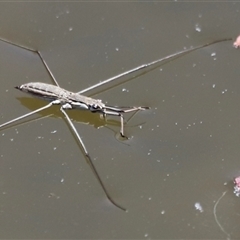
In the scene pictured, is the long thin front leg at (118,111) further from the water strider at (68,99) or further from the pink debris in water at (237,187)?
the pink debris in water at (237,187)

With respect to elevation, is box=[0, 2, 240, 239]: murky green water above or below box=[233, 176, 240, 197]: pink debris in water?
above

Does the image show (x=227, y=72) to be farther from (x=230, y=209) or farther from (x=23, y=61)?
(x=23, y=61)

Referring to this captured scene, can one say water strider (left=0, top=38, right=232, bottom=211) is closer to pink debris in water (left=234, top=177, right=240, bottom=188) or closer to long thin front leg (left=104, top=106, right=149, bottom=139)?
long thin front leg (left=104, top=106, right=149, bottom=139)

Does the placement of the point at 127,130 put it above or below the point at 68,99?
below

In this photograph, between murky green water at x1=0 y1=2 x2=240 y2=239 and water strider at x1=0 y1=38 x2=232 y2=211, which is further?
water strider at x1=0 y1=38 x2=232 y2=211

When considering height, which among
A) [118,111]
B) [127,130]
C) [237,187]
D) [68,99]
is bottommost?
[237,187]

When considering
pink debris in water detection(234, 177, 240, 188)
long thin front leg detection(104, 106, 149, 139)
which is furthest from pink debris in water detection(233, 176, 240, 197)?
long thin front leg detection(104, 106, 149, 139)

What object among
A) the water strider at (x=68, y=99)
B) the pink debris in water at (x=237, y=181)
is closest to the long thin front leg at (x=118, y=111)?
the water strider at (x=68, y=99)

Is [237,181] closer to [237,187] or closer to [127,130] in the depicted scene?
[237,187]

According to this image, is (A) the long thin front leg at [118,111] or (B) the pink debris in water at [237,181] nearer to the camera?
(B) the pink debris in water at [237,181]

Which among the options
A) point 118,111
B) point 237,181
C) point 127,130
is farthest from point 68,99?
point 237,181

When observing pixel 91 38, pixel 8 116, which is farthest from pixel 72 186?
pixel 91 38

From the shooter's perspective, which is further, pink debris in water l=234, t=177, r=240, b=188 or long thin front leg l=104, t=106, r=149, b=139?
long thin front leg l=104, t=106, r=149, b=139
